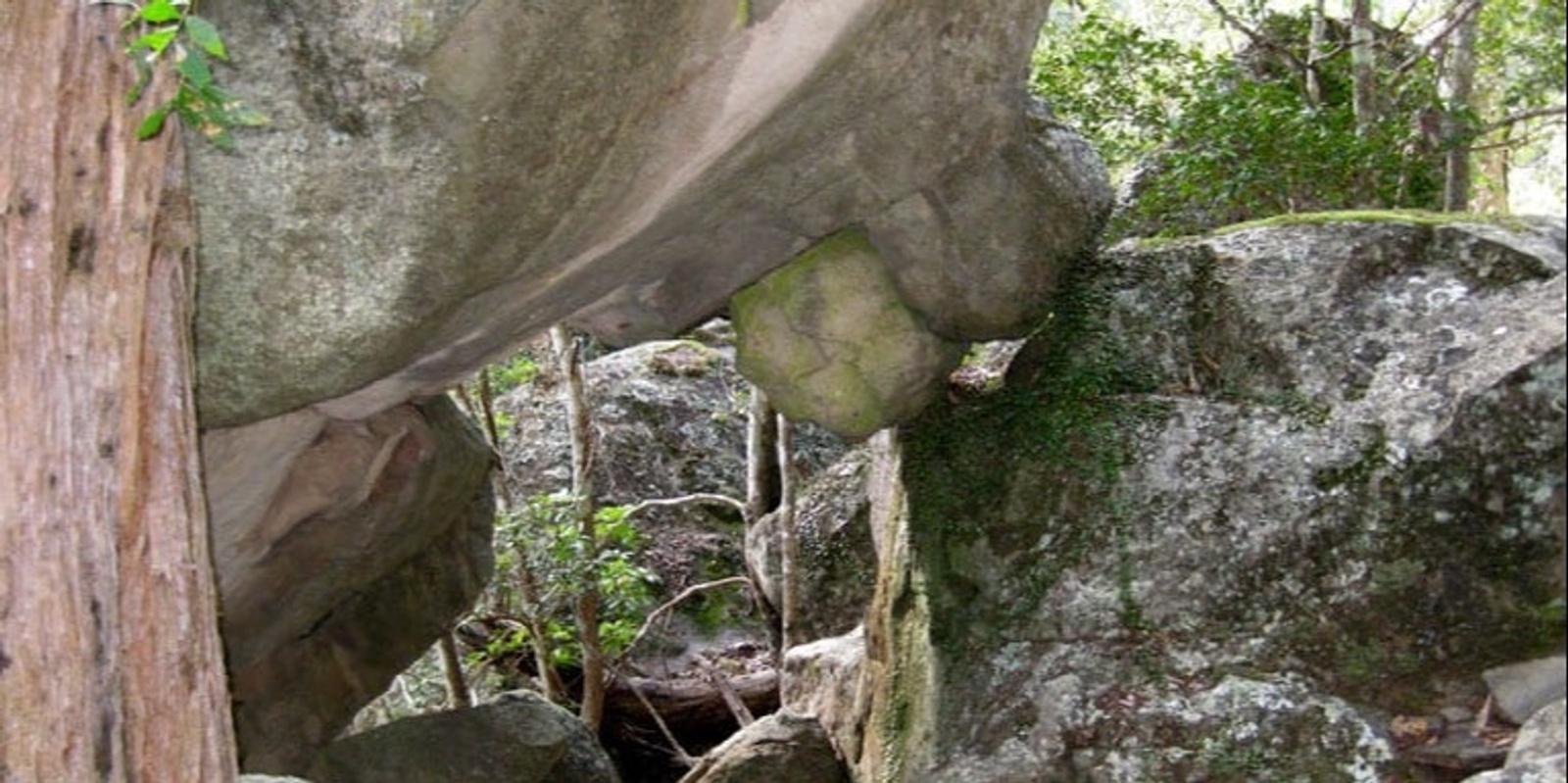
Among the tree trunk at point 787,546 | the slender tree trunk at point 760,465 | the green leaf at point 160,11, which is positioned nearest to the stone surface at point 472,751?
the tree trunk at point 787,546

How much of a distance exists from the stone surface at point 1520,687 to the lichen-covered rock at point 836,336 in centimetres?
285

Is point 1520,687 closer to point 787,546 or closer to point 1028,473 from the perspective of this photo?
point 1028,473

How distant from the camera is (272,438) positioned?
8.55 m

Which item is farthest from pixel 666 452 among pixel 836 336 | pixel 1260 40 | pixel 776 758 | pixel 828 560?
pixel 836 336

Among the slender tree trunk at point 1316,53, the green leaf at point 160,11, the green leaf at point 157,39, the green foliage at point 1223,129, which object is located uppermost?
the slender tree trunk at point 1316,53

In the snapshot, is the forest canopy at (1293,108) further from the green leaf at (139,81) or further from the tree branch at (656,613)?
the green leaf at (139,81)

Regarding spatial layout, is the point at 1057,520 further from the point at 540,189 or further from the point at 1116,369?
the point at 540,189

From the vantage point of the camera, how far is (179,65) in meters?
4.32

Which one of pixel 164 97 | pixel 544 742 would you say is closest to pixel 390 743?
pixel 544 742

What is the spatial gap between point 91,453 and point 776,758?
558 centimetres

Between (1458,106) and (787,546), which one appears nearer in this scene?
(1458,106)

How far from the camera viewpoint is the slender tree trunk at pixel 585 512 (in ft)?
39.7

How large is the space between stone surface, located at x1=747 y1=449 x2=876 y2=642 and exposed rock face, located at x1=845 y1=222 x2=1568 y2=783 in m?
2.82

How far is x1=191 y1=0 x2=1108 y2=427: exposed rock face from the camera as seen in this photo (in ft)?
19.1
